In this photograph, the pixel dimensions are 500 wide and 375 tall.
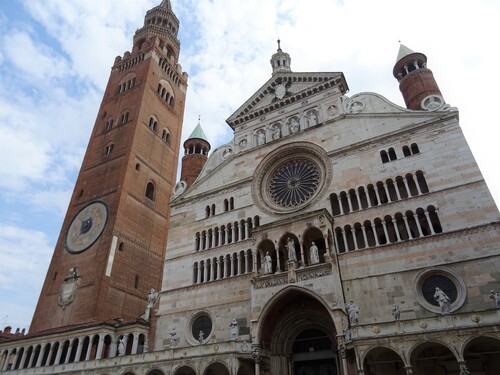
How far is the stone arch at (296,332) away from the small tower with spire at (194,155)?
15723 millimetres

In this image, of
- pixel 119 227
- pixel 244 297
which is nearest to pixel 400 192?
pixel 244 297

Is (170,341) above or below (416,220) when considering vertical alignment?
below

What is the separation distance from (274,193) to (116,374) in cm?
1431

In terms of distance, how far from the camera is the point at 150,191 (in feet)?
121

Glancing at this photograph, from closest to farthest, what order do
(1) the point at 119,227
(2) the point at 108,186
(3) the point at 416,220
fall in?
(3) the point at 416,220, (1) the point at 119,227, (2) the point at 108,186

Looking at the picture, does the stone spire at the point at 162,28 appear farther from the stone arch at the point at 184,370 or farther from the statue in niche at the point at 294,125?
the stone arch at the point at 184,370

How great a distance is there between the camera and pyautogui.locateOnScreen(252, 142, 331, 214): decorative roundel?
23938 millimetres

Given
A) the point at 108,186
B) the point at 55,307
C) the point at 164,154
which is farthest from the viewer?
the point at 164,154

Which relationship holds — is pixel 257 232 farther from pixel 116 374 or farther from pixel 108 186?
pixel 108 186

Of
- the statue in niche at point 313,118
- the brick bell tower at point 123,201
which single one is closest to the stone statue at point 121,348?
the brick bell tower at point 123,201

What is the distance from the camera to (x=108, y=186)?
33750 millimetres

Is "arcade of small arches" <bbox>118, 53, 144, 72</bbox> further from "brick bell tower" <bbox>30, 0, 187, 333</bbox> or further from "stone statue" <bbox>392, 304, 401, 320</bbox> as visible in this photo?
"stone statue" <bbox>392, 304, 401, 320</bbox>

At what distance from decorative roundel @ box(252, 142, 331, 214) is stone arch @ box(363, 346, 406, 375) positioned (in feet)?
29.8

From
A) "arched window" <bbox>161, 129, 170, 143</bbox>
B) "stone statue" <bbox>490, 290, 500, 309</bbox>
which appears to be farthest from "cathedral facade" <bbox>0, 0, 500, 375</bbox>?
"arched window" <bbox>161, 129, 170, 143</bbox>
